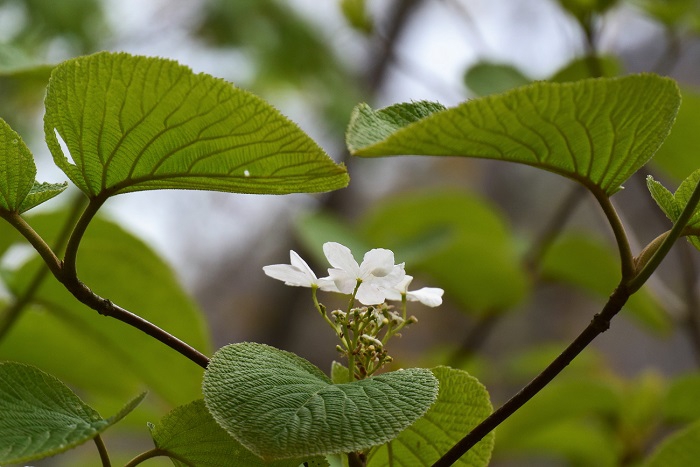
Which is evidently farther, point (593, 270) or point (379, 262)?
point (593, 270)

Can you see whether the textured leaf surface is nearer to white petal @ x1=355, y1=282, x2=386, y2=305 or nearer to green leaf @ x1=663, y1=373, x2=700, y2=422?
white petal @ x1=355, y1=282, x2=386, y2=305

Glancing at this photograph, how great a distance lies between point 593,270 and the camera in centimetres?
86

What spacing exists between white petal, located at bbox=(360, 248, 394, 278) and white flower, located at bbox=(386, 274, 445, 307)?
0.01m

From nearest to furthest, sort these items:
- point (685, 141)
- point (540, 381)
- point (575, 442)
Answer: point (540, 381)
point (685, 141)
point (575, 442)

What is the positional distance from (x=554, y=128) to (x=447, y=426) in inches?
4.8

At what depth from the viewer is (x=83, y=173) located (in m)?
0.25

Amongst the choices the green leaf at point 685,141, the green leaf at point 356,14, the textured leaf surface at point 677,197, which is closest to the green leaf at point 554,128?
the textured leaf surface at point 677,197

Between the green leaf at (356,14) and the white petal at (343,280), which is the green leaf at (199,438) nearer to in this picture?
the white petal at (343,280)

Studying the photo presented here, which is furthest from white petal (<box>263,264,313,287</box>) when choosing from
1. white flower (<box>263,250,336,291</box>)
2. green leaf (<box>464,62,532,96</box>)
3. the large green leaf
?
green leaf (<box>464,62,532,96</box>)

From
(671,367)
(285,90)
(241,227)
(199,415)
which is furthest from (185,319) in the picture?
(241,227)

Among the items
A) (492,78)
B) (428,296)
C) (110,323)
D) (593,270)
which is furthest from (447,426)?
(593,270)

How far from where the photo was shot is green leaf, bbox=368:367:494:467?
0.28 metres

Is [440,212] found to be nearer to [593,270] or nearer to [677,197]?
[593,270]

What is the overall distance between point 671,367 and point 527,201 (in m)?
0.99
